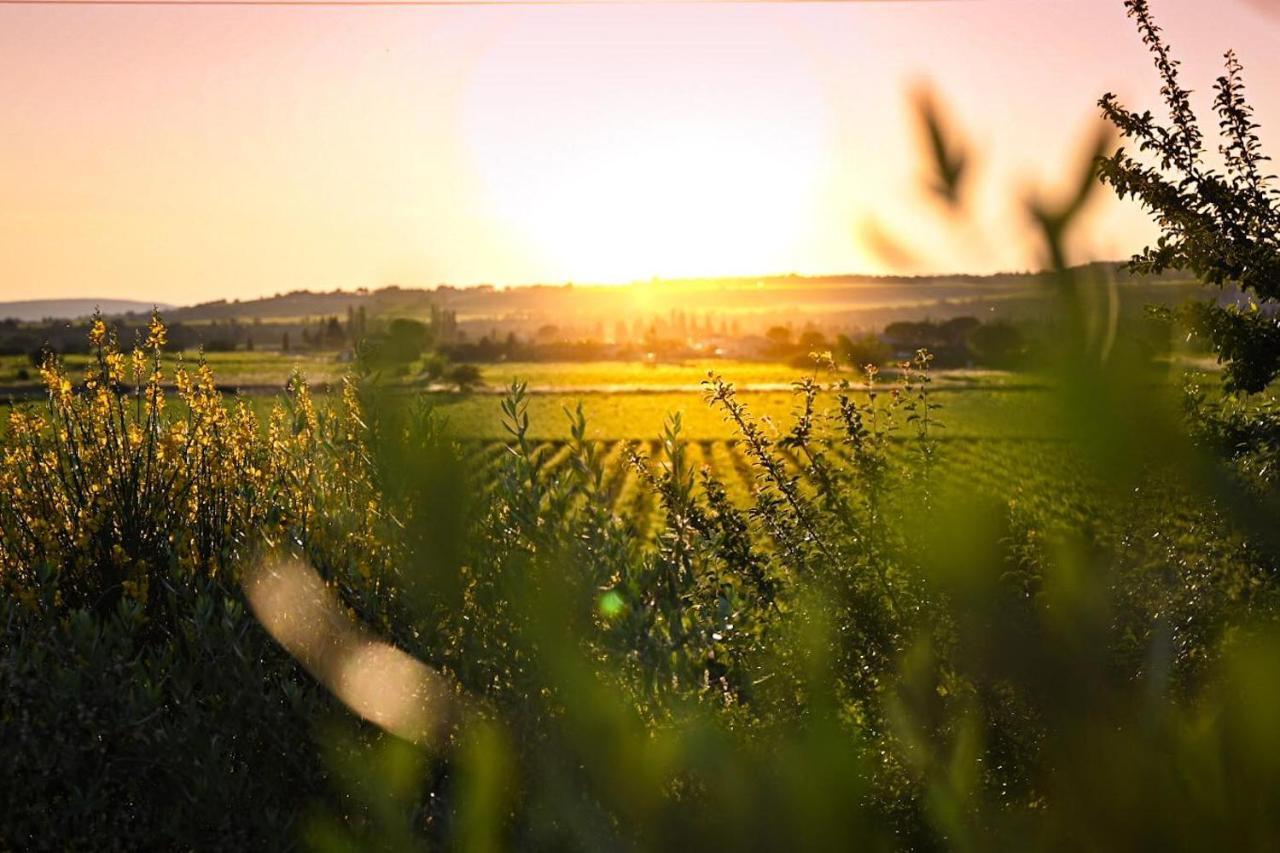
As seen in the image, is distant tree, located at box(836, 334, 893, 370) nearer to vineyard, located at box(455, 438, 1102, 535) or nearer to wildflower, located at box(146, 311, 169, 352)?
vineyard, located at box(455, 438, 1102, 535)

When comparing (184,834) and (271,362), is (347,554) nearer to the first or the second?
(184,834)

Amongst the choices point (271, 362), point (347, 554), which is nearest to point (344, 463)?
point (347, 554)

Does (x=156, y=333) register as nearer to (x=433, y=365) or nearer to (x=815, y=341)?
(x=815, y=341)

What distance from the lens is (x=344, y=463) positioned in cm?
627

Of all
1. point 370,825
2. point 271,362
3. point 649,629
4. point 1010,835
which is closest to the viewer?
point 1010,835

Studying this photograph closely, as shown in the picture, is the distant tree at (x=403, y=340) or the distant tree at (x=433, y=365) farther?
the distant tree at (x=433, y=365)

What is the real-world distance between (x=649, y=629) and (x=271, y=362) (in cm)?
8161

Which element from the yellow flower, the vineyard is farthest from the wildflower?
the vineyard

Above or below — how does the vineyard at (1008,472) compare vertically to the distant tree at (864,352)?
below

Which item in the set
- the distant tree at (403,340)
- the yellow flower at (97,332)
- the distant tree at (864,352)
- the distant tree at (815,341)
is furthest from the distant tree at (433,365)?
the yellow flower at (97,332)

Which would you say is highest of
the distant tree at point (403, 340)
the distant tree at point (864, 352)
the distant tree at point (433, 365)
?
the distant tree at point (403, 340)

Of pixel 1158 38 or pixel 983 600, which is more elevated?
pixel 1158 38

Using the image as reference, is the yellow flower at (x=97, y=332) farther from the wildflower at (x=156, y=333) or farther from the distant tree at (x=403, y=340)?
the distant tree at (x=403, y=340)

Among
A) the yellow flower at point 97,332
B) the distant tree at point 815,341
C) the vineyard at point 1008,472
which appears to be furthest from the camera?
the yellow flower at point 97,332
